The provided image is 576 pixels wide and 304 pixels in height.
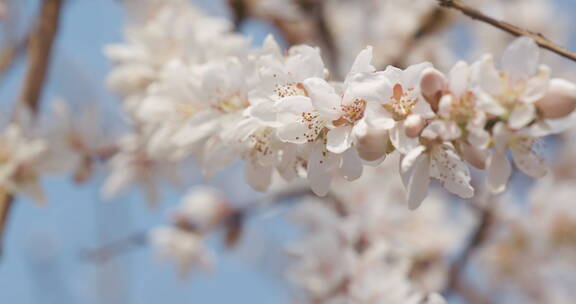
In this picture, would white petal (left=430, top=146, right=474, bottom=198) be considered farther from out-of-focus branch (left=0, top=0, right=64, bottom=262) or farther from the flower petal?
out-of-focus branch (left=0, top=0, right=64, bottom=262)

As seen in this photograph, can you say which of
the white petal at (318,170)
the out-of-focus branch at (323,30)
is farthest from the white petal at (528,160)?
the out-of-focus branch at (323,30)

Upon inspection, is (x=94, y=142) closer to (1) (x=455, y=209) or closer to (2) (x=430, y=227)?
(2) (x=430, y=227)

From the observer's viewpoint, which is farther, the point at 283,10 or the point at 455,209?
the point at 455,209

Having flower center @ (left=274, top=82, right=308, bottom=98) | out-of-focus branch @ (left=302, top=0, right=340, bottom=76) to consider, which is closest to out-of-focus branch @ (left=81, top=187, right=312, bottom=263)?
out-of-focus branch @ (left=302, top=0, right=340, bottom=76)

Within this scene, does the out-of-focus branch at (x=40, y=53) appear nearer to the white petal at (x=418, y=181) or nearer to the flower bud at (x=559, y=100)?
the white petal at (x=418, y=181)

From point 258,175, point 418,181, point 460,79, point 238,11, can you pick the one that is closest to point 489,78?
point 460,79

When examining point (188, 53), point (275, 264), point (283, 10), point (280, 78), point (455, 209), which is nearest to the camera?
point (280, 78)

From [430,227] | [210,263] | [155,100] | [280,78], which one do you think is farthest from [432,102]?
[430,227]
